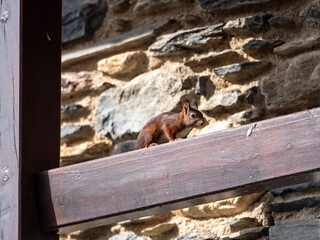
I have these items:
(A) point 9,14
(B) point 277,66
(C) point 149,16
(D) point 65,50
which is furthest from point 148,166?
(D) point 65,50

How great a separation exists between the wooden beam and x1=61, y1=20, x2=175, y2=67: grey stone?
130 centimetres

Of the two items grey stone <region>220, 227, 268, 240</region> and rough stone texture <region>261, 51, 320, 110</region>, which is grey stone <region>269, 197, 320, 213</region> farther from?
rough stone texture <region>261, 51, 320, 110</region>

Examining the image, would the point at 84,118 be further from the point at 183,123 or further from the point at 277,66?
the point at 277,66

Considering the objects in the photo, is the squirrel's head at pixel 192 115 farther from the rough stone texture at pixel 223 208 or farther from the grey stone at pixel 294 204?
the grey stone at pixel 294 204

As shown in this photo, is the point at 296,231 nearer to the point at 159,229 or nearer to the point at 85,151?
the point at 159,229

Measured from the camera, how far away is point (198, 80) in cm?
293

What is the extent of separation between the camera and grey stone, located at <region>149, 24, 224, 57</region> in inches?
116

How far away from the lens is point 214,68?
2.92m

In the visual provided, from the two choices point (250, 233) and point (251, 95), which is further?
point (251, 95)

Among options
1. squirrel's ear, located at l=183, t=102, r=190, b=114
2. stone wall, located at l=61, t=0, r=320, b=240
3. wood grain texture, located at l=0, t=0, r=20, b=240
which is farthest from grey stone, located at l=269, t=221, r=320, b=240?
wood grain texture, located at l=0, t=0, r=20, b=240

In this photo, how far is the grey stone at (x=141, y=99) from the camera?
9.78ft

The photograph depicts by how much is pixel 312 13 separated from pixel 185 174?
1.22 m

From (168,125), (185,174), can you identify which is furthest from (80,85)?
(185,174)

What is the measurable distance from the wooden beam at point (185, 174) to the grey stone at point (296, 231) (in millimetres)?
627
